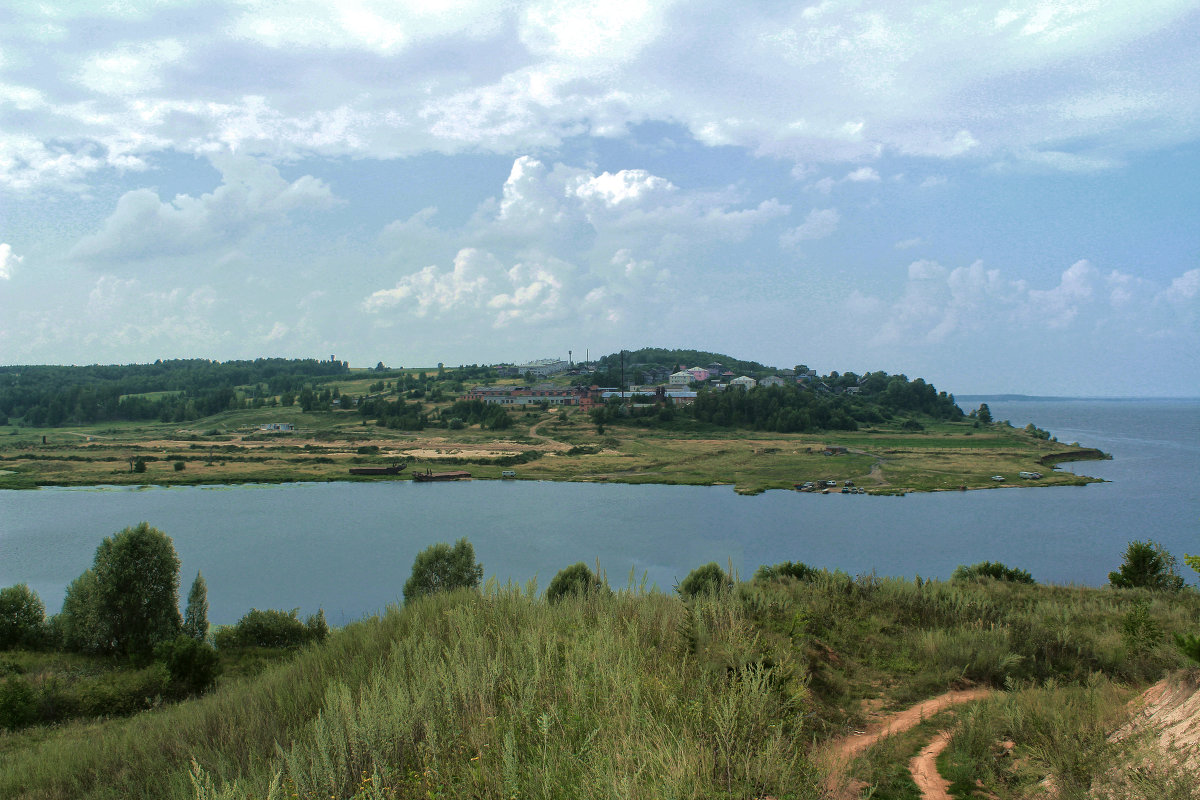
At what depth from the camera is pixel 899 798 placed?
14.1ft

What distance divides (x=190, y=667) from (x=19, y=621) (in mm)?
6349

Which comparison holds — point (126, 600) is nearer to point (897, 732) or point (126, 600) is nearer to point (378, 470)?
point (897, 732)

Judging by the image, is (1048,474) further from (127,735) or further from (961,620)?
(127,735)

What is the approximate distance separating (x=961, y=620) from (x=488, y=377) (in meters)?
116

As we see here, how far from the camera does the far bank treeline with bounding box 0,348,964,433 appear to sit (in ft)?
257

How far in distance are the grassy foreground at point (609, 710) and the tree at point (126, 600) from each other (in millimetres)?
11715

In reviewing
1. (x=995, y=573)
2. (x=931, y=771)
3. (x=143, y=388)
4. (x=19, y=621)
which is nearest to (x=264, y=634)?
(x=19, y=621)

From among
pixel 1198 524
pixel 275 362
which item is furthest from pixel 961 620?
pixel 275 362

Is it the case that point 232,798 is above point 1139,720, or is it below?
above

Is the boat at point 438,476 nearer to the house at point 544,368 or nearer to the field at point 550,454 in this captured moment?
the field at point 550,454

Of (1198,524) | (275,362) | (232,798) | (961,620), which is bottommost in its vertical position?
(1198,524)

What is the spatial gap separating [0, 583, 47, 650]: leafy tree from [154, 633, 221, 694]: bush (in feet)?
16.3

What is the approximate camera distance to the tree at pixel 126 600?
54.0ft

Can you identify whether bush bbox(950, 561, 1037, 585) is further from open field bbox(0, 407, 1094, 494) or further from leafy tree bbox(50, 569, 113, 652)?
open field bbox(0, 407, 1094, 494)
